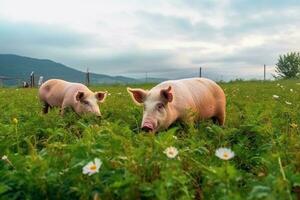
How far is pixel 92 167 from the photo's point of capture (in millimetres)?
2959

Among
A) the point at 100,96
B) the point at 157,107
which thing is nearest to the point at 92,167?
the point at 157,107

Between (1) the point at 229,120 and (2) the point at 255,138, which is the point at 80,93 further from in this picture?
(2) the point at 255,138

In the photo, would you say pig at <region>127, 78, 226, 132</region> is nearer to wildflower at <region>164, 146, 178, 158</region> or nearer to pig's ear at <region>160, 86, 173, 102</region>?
pig's ear at <region>160, 86, 173, 102</region>

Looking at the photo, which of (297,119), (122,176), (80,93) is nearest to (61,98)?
(80,93)

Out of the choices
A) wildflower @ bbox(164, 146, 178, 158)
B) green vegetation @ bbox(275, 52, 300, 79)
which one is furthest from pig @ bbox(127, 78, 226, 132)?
green vegetation @ bbox(275, 52, 300, 79)

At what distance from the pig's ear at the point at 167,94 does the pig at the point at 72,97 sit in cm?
148

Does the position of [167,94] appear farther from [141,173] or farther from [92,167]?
[92,167]

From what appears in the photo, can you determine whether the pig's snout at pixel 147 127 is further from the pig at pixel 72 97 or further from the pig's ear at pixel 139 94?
the pig at pixel 72 97

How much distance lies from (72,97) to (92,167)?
7.41 m

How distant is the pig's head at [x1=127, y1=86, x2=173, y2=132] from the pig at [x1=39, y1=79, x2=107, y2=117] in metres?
1.30

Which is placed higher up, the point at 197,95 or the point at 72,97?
the point at 197,95

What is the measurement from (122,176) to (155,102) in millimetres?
4000

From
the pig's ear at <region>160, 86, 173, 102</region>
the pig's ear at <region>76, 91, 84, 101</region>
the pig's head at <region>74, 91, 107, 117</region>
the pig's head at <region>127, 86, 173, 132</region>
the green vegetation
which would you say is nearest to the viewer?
the pig's head at <region>127, 86, 173, 132</region>

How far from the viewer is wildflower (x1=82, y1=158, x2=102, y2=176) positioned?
288 cm
